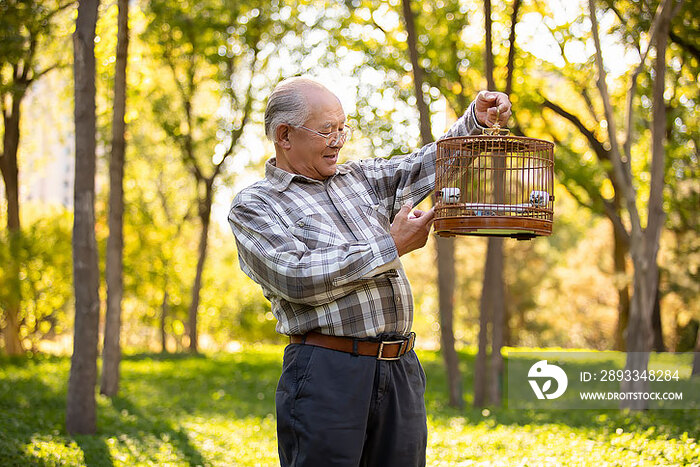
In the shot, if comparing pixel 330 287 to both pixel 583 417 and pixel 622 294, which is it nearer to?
pixel 583 417

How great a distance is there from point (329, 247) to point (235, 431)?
20.2ft

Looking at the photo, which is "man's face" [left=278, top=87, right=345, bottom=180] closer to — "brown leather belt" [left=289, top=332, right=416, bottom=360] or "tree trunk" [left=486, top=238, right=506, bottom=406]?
"brown leather belt" [left=289, top=332, right=416, bottom=360]

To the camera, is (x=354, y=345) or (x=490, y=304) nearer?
(x=354, y=345)

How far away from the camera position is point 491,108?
2945 millimetres

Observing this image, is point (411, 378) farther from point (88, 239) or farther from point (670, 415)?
point (670, 415)

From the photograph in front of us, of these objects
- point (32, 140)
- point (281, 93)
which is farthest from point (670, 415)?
point (32, 140)

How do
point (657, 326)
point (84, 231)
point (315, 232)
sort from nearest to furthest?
point (315, 232), point (84, 231), point (657, 326)

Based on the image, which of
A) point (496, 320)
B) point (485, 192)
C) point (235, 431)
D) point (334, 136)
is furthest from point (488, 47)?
point (334, 136)

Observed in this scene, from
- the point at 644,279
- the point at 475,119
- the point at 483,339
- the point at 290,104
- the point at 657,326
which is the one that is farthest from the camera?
the point at 657,326

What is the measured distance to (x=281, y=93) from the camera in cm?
287

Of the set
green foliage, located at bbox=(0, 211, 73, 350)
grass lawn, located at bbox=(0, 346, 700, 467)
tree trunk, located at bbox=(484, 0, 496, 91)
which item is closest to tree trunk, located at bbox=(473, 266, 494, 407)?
grass lawn, located at bbox=(0, 346, 700, 467)

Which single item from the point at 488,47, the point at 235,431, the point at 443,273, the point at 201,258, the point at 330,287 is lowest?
the point at 235,431

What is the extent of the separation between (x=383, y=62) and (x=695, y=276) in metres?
7.35

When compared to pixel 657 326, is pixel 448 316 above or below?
above
